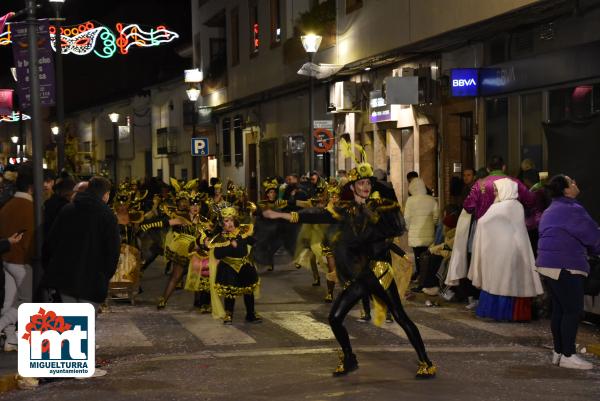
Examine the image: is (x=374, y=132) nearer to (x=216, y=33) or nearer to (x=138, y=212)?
(x=138, y=212)

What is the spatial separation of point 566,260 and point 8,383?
17.4 feet

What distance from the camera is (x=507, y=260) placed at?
13109 millimetres

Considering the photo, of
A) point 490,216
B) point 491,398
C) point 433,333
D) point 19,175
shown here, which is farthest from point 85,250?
point 490,216

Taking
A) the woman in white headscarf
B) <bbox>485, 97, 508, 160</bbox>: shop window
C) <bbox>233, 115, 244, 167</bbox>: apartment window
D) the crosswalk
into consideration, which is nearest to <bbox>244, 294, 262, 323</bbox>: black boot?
the crosswalk

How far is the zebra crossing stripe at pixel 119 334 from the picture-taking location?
1192cm

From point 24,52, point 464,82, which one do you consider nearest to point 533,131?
point 464,82

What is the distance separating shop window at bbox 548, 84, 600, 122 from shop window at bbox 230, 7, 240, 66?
72.6ft

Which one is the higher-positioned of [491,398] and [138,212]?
[138,212]

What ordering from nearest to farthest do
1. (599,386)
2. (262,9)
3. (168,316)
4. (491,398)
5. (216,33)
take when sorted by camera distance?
1. (491,398)
2. (599,386)
3. (168,316)
4. (262,9)
5. (216,33)

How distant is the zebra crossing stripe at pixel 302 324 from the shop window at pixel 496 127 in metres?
7.92

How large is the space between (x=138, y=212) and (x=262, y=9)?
2109 cm

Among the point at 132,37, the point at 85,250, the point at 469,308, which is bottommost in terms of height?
the point at 469,308

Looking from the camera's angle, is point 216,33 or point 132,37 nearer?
point 132,37

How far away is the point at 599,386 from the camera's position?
928 cm
